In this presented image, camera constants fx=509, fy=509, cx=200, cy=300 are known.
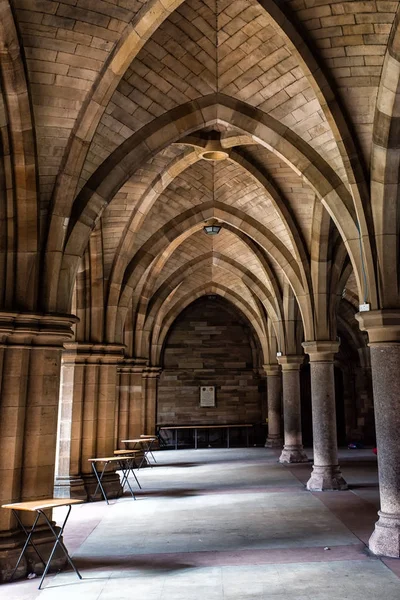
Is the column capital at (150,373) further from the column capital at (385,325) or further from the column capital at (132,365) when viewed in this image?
the column capital at (385,325)

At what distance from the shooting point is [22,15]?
A: 4.86 metres

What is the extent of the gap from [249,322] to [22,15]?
16793 millimetres

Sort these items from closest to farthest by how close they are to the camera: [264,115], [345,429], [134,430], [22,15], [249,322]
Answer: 1. [22,15]
2. [264,115]
3. [134,430]
4. [345,429]
5. [249,322]

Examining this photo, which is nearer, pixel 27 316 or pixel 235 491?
pixel 27 316

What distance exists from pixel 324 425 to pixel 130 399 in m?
5.83

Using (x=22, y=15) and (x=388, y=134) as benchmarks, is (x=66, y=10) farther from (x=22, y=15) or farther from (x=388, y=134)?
(x=388, y=134)

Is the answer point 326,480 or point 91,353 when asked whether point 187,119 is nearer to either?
point 91,353

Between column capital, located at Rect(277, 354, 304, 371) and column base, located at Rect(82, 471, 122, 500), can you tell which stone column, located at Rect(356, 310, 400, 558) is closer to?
column base, located at Rect(82, 471, 122, 500)

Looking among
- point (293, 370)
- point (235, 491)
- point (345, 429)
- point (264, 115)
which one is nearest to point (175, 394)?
point (345, 429)

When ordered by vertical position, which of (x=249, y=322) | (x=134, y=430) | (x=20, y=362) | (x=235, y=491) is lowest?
(x=235, y=491)

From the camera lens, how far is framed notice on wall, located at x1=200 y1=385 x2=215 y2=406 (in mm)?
20375

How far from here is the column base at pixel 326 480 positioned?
8.94m

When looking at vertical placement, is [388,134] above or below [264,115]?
below

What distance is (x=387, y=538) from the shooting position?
530 centimetres
